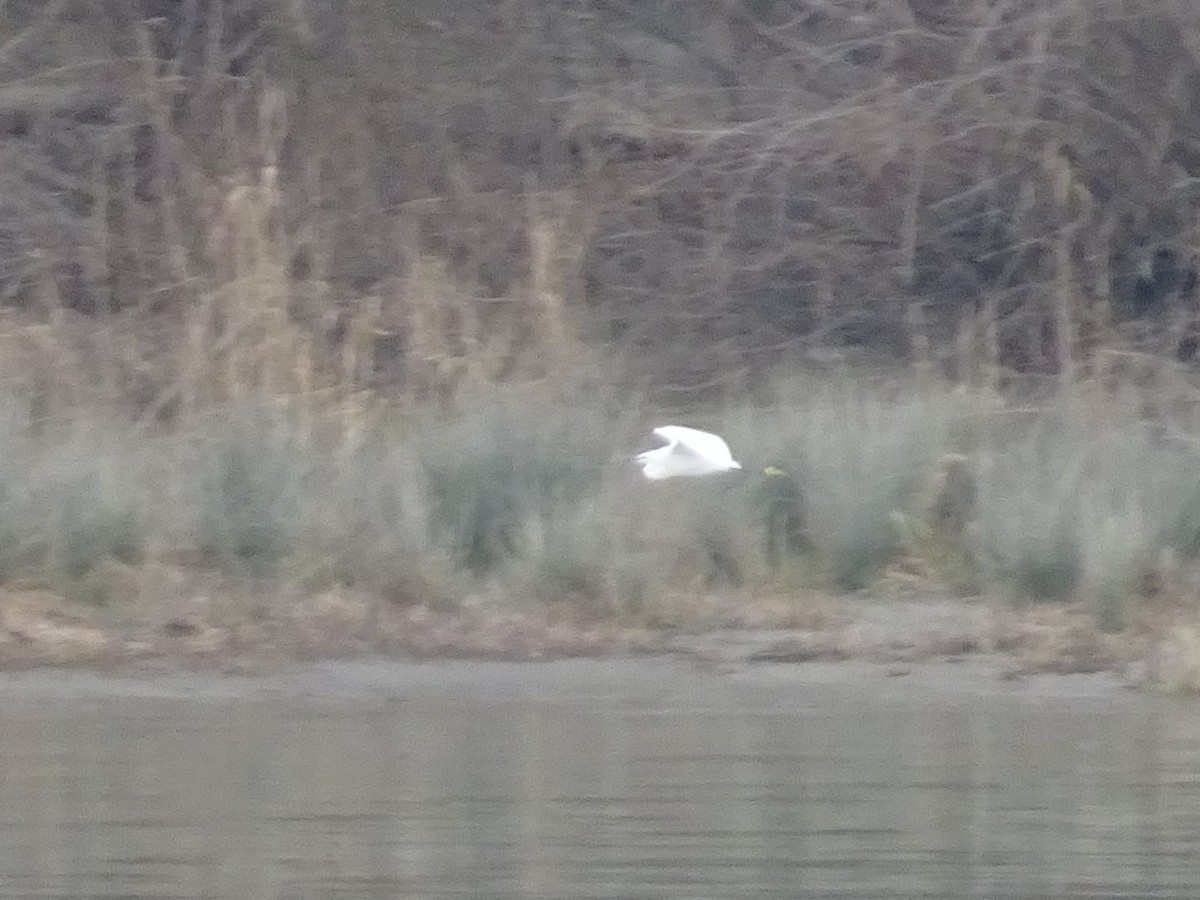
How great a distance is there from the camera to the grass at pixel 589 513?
34.1 feet

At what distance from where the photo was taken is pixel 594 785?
7.46 m

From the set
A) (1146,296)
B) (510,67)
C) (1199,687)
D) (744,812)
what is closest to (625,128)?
(510,67)

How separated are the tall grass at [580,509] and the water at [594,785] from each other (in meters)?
0.86

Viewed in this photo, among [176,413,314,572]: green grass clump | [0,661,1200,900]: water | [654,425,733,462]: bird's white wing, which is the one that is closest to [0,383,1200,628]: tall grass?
[176,413,314,572]: green grass clump

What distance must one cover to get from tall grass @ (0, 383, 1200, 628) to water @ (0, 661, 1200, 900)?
86 centimetres

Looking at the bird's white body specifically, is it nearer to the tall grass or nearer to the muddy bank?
the tall grass

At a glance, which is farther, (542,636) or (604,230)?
(604,230)

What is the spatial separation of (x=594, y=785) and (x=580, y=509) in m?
3.38

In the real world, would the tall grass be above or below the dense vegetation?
below

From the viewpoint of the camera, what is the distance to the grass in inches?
410

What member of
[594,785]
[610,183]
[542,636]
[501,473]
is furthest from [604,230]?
[594,785]

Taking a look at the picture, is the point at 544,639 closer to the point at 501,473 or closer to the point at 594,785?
the point at 501,473

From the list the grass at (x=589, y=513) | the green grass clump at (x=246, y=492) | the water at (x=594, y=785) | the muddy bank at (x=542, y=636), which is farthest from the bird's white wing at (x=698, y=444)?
the water at (x=594, y=785)

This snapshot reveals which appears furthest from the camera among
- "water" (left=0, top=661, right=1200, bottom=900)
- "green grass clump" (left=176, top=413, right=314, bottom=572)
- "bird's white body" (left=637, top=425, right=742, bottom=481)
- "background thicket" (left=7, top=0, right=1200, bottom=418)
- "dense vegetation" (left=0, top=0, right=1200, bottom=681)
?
"background thicket" (left=7, top=0, right=1200, bottom=418)
